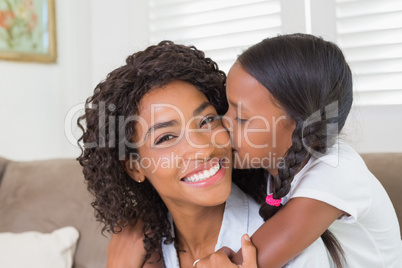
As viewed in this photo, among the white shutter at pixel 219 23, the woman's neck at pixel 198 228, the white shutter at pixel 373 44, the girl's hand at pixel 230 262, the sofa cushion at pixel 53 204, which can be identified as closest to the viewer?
the girl's hand at pixel 230 262

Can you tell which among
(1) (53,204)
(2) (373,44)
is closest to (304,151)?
(2) (373,44)

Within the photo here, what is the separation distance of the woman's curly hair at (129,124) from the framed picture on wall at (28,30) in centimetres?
200

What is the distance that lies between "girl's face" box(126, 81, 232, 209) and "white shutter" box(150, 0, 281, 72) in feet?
4.74

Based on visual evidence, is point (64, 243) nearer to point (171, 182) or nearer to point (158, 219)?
point (158, 219)

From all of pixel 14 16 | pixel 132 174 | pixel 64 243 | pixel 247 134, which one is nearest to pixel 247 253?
→ pixel 247 134

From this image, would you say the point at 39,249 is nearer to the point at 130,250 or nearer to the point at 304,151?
the point at 130,250

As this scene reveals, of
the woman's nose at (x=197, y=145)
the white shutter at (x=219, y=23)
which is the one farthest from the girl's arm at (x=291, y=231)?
the white shutter at (x=219, y=23)

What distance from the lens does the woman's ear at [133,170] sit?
Answer: 5.44ft

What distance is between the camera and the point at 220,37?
9.98ft

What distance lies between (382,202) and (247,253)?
50cm

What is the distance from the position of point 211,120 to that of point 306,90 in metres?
0.30

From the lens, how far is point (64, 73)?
376cm

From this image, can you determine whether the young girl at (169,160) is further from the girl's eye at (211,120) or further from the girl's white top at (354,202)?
the girl's white top at (354,202)

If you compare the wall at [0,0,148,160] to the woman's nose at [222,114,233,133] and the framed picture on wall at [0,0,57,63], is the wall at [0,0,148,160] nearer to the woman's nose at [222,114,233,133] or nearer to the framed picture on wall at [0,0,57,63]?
the framed picture on wall at [0,0,57,63]
